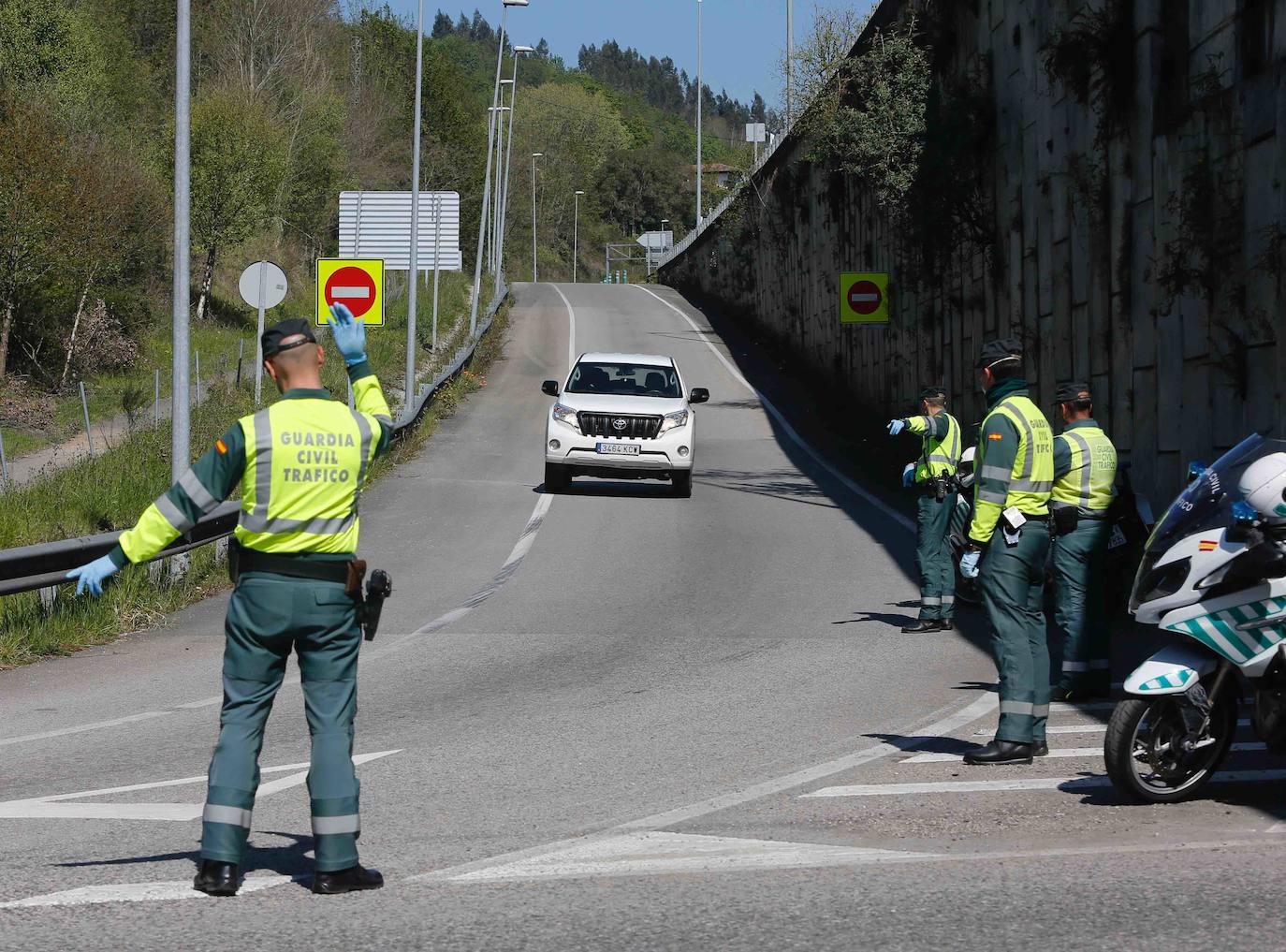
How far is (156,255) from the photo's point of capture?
163 ft

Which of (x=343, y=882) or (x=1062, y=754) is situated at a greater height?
(x=343, y=882)

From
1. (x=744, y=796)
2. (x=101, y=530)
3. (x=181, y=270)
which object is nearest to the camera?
(x=744, y=796)

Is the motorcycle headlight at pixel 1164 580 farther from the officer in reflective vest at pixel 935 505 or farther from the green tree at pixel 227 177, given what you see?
the green tree at pixel 227 177

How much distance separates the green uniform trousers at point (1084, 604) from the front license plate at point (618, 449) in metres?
12.7

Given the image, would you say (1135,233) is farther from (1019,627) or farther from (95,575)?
(95,575)

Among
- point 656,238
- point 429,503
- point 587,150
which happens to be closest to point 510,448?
point 429,503

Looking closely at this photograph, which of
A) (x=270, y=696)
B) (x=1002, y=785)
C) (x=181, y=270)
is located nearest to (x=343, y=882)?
(x=270, y=696)

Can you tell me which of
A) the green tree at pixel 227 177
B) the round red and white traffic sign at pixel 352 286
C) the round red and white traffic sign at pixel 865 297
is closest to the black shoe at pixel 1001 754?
the round red and white traffic sign at pixel 352 286

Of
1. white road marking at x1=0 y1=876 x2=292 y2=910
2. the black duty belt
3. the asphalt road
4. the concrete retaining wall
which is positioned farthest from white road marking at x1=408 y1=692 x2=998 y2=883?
the concrete retaining wall

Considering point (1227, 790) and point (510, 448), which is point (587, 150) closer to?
point (510, 448)

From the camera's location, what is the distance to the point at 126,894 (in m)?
5.02

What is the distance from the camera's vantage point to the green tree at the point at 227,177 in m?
54.2

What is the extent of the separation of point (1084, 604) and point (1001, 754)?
7.97ft

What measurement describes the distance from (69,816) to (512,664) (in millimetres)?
4612
